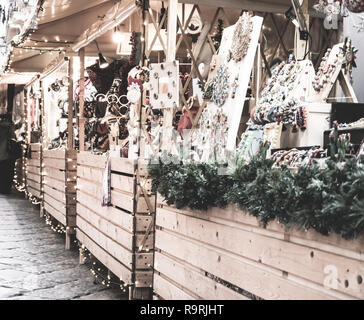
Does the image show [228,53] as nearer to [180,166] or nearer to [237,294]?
[180,166]

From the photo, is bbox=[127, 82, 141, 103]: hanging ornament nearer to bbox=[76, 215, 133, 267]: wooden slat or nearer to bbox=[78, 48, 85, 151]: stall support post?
bbox=[76, 215, 133, 267]: wooden slat

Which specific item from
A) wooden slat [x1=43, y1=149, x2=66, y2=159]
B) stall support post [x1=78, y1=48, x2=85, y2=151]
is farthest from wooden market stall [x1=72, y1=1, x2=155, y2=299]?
wooden slat [x1=43, y1=149, x2=66, y2=159]

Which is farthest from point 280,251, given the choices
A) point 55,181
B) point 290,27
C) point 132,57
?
point 55,181

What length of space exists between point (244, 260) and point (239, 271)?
0.06 metres

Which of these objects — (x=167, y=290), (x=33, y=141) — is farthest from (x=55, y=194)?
(x=167, y=290)

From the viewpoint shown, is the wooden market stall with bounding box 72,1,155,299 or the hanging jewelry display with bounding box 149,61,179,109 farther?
the wooden market stall with bounding box 72,1,155,299

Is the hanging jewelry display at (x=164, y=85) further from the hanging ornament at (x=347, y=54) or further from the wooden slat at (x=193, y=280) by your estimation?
the hanging ornament at (x=347, y=54)

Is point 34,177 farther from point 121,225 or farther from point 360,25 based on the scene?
point 360,25

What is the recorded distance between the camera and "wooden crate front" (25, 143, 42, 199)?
→ 997cm

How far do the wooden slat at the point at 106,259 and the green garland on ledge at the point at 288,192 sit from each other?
61.8 inches

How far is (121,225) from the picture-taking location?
443 cm

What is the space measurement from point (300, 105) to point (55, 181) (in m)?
5.60

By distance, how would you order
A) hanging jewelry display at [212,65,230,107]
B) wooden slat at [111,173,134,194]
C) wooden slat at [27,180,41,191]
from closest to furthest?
hanging jewelry display at [212,65,230,107]
wooden slat at [111,173,134,194]
wooden slat at [27,180,41,191]

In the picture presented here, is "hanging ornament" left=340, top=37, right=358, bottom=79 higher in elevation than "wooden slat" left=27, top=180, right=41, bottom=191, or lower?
higher
